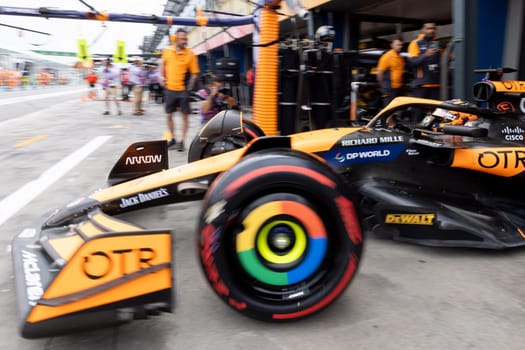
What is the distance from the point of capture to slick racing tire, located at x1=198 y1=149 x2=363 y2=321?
6.42 ft

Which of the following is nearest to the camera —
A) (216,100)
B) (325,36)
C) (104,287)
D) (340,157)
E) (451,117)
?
(104,287)

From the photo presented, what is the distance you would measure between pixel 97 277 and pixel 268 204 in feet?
2.65

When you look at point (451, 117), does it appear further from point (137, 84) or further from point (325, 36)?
point (137, 84)

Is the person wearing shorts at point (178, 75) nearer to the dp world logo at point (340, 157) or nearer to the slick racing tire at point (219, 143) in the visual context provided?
the slick racing tire at point (219, 143)

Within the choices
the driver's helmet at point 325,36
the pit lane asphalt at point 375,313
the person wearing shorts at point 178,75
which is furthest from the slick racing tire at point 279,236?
the person wearing shorts at point 178,75

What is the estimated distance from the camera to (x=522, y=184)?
311 centimetres

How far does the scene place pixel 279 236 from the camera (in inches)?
80.7

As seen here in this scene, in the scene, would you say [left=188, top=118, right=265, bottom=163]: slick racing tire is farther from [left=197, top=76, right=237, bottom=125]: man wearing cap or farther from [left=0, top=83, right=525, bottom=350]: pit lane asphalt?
[left=197, top=76, right=237, bottom=125]: man wearing cap

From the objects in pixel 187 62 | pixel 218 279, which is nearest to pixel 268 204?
pixel 218 279

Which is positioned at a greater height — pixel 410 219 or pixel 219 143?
pixel 219 143

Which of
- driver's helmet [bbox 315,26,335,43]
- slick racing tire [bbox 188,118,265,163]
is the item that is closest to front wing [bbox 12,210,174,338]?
slick racing tire [bbox 188,118,265,163]

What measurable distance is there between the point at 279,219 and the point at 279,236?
0.31 feet

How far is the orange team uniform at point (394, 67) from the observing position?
22.2 feet

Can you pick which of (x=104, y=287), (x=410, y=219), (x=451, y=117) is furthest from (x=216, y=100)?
(x=104, y=287)
